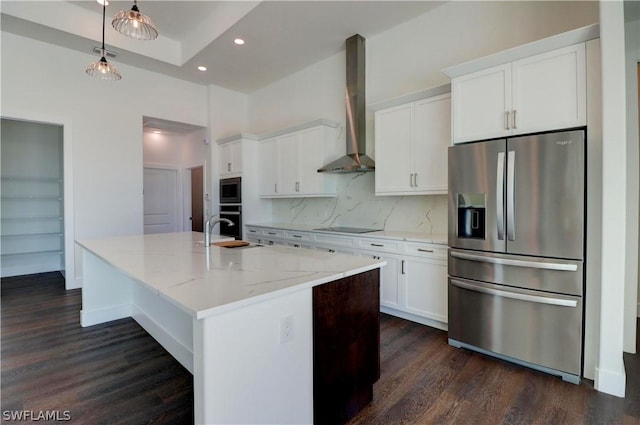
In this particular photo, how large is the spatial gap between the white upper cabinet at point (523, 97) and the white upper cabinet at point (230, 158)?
3.55 metres

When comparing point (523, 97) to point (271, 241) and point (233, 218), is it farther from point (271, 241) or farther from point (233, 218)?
point (233, 218)

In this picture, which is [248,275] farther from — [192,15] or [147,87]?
[147,87]

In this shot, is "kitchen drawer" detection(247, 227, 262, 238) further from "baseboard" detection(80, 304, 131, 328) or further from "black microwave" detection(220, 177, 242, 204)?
"baseboard" detection(80, 304, 131, 328)

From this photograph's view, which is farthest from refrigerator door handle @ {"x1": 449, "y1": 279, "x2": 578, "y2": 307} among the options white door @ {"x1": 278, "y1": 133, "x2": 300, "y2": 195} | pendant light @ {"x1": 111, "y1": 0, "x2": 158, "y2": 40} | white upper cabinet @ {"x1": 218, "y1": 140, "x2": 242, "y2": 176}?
white upper cabinet @ {"x1": 218, "y1": 140, "x2": 242, "y2": 176}

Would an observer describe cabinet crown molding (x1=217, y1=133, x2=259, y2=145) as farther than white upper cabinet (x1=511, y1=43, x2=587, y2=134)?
Yes

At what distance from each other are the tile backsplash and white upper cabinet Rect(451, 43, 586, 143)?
1091 mm

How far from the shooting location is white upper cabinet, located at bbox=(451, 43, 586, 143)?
7.04ft

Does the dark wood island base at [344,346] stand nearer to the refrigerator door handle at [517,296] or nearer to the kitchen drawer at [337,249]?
the refrigerator door handle at [517,296]

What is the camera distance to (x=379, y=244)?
3373 millimetres

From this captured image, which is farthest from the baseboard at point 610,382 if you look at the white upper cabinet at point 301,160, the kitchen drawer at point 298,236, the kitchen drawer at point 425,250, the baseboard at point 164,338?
the white upper cabinet at point 301,160

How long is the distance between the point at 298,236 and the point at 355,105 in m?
1.86

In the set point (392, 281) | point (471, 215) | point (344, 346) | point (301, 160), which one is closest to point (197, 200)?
point (301, 160)

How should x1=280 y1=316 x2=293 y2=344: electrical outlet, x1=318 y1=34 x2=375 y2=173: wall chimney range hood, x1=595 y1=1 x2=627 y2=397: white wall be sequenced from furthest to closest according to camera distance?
x1=318 y1=34 x2=375 y2=173: wall chimney range hood, x1=595 y1=1 x2=627 y2=397: white wall, x1=280 y1=316 x2=293 y2=344: electrical outlet

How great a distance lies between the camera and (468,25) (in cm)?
331
